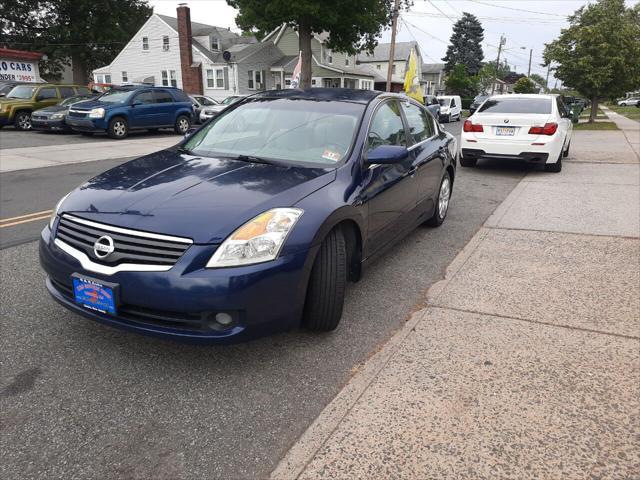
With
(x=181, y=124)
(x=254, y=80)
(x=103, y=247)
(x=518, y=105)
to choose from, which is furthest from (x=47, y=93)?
(x=254, y=80)

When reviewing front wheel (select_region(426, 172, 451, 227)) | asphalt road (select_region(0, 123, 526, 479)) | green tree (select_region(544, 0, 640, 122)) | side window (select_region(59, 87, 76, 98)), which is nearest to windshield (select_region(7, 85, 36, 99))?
side window (select_region(59, 87, 76, 98))

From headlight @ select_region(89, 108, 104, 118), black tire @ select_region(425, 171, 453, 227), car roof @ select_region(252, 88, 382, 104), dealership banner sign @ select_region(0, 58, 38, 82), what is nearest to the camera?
car roof @ select_region(252, 88, 382, 104)

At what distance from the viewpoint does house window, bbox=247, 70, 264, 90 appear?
38.0m

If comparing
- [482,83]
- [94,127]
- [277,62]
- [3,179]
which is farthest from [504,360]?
[482,83]

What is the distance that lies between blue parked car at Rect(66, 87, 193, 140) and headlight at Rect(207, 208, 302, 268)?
1482 centimetres

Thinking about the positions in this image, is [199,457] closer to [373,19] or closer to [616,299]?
[616,299]

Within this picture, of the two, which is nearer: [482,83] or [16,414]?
[16,414]

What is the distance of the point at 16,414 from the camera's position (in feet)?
8.20

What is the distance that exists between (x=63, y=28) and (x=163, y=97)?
29.6m

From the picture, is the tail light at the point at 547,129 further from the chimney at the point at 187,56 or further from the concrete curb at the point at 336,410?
the chimney at the point at 187,56

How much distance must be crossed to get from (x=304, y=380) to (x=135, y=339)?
3.80 feet

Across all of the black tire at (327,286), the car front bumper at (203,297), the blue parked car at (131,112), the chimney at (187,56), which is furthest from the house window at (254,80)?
the car front bumper at (203,297)

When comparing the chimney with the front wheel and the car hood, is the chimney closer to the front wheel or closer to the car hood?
the front wheel

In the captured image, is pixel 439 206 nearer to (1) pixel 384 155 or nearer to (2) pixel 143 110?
(1) pixel 384 155
